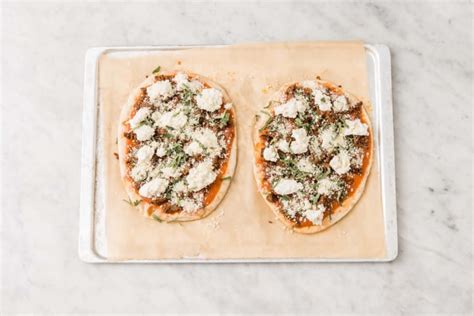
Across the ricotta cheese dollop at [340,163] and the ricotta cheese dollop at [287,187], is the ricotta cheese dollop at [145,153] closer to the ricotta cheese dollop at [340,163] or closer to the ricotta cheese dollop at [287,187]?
the ricotta cheese dollop at [287,187]

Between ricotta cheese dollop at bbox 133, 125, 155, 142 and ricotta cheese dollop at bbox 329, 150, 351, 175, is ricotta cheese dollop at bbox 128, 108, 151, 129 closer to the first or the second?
ricotta cheese dollop at bbox 133, 125, 155, 142

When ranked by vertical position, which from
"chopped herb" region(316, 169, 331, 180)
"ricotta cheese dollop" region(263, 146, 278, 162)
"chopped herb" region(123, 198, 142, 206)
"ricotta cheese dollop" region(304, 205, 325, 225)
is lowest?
"ricotta cheese dollop" region(304, 205, 325, 225)

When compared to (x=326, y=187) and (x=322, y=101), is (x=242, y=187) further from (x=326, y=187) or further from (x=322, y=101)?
(x=322, y=101)

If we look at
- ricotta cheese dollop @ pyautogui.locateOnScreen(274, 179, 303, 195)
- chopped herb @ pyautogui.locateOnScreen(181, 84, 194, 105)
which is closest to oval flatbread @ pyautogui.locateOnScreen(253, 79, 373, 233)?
ricotta cheese dollop @ pyautogui.locateOnScreen(274, 179, 303, 195)

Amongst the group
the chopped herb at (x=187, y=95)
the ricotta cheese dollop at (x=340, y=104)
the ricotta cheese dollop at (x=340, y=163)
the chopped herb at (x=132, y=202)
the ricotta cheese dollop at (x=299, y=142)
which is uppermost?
the chopped herb at (x=187, y=95)

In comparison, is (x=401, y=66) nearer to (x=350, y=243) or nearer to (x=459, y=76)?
(x=459, y=76)

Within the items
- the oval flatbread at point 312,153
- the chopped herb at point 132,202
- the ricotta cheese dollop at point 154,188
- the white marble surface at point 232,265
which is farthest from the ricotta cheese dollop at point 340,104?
the chopped herb at point 132,202
